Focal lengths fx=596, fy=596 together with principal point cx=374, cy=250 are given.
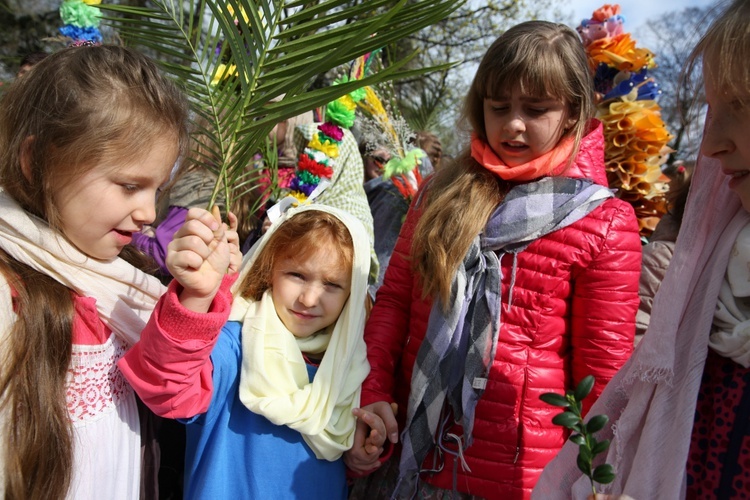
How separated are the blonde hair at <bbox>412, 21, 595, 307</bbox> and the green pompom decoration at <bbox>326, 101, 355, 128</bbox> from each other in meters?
1.75

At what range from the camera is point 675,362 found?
1.32 meters

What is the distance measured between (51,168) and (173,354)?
1.71 ft

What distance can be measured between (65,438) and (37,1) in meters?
10.1

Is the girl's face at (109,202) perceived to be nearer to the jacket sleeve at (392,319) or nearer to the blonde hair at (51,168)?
the blonde hair at (51,168)

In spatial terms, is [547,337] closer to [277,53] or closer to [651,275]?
[651,275]

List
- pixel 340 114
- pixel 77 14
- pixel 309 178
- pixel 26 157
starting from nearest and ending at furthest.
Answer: pixel 26 157 < pixel 77 14 < pixel 309 178 < pixel 340 114

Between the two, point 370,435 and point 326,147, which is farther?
point 326,147

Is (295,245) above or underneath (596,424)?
above

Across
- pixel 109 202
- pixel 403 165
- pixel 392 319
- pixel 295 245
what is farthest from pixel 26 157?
pixel 403 165

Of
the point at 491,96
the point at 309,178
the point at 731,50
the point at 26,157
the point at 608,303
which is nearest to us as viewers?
the point at 731,50

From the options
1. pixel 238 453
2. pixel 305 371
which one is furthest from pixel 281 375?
pixel 238 453

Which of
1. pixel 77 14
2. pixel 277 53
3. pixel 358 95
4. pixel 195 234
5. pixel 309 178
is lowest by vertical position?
pixel 195 234

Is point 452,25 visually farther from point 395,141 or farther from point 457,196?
point 457,196

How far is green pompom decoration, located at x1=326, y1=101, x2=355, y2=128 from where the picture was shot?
3633 millimetres
